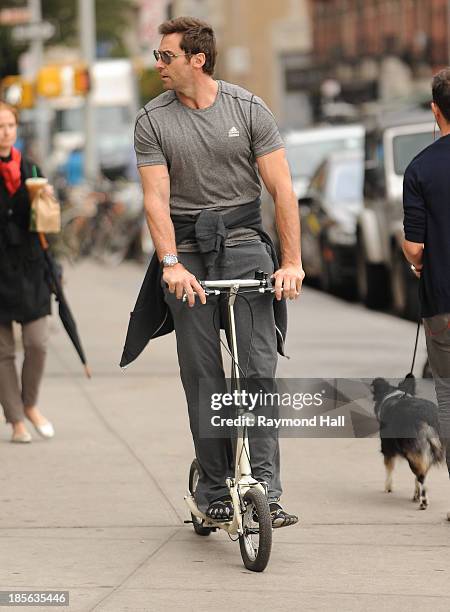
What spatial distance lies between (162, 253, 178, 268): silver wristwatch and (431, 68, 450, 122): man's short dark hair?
3.90 feet

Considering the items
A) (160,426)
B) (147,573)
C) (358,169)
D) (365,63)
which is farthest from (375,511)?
(365,63)

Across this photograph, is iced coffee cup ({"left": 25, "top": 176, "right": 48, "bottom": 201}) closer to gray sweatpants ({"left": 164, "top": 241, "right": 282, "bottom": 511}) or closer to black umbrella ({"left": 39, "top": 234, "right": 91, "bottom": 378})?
black umbrella ({"left": 39, "top": 234, "right": 91, "bottom": 378})

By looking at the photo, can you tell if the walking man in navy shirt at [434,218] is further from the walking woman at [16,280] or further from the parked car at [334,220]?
the parked car at [334,220]

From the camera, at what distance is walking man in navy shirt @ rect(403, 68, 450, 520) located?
6543 mm

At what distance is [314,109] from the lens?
72062mm

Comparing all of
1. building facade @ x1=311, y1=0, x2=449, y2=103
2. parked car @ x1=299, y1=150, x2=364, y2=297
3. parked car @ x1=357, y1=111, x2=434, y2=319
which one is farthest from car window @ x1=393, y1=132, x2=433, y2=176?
building facade @ x1=311, y1=0, x2=449, y2=103

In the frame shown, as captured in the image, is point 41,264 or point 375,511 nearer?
point 375,511

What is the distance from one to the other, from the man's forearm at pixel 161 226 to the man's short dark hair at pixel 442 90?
112 cm

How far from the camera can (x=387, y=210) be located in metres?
16.2

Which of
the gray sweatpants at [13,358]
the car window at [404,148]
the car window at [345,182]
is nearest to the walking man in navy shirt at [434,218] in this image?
the gray sweatpants at [13,358]

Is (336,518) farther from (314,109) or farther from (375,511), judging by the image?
(314,109)

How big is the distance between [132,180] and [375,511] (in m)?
25.3

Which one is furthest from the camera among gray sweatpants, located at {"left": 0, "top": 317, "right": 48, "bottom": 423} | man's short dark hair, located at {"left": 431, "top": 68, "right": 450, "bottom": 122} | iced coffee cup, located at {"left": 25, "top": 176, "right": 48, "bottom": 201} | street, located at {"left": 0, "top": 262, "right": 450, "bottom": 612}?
gray sweatpants, located at {"left": 0, "top": 317, "right": 48, "bottom": 423}

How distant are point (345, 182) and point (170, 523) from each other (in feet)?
43.4
